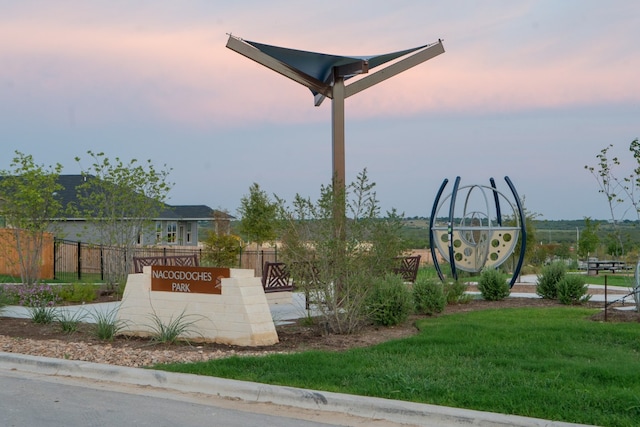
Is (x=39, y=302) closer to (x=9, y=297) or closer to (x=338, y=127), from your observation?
(x=9, y=297)

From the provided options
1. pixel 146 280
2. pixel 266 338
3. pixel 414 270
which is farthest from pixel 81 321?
pixel 414 270

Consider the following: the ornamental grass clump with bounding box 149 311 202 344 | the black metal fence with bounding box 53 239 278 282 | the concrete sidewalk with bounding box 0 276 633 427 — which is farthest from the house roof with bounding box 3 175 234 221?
the concrete sidewalk with bounding box 0 276 633 427

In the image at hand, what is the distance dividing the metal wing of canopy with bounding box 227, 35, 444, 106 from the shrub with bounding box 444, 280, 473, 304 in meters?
4.64

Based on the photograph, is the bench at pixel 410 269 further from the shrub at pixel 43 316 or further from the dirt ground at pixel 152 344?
the shrub at pixel 43 316

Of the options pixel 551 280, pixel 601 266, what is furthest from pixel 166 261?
pixel 601 266

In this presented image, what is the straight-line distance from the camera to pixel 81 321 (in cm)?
1372

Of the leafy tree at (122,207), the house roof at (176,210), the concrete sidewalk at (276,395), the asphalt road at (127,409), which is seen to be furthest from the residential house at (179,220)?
the asphalt road at (127,409)

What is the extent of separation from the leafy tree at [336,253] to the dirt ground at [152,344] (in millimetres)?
488

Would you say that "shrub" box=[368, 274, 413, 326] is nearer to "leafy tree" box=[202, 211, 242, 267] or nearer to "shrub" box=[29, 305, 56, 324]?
"shrub" box=[29, 305, 56, 324]

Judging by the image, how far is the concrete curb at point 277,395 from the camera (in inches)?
268

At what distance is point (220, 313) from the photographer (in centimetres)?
1119

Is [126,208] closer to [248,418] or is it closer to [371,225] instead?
[371,225]

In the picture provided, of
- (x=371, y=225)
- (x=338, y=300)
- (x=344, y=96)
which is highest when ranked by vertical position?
(x=344, y=96)

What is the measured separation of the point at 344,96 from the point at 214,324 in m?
7.21
